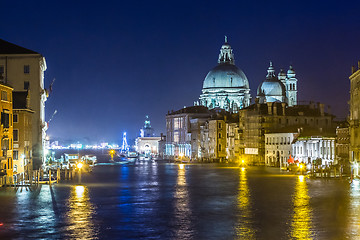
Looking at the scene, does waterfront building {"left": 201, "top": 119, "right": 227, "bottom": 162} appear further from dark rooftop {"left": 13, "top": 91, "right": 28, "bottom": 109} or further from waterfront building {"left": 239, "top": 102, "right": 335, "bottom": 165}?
dark rooftop {"left": 13, "top": 91, "right": 28, "bottom": 109}

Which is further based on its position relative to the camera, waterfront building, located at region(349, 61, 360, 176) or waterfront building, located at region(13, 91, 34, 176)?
waterfront building, located at region(13, 91, 34, 176)

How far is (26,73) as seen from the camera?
233 ft

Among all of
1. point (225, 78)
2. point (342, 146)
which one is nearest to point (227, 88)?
point (225, 78)

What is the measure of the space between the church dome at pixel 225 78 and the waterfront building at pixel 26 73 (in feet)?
359

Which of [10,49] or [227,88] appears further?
[227,88]

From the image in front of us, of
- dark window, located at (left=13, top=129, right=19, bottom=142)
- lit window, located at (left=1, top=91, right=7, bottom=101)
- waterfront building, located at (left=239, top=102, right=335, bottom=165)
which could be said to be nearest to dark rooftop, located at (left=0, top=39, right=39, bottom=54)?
dark window, located at (left=13, top=129, right=19, bottom=142)

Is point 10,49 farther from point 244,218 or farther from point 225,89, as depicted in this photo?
point 225,89

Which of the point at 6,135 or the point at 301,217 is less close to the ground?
the point at 6,135

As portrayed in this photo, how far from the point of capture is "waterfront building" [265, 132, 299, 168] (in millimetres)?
93044

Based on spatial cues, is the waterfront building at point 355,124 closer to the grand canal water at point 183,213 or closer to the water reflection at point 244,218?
the grand canal water at point 183,213

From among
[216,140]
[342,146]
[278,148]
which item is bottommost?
[278,148]

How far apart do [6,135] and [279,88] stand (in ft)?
368

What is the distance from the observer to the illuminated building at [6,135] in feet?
168

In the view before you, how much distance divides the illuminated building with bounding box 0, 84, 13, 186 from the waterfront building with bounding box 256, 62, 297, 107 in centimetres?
10327
